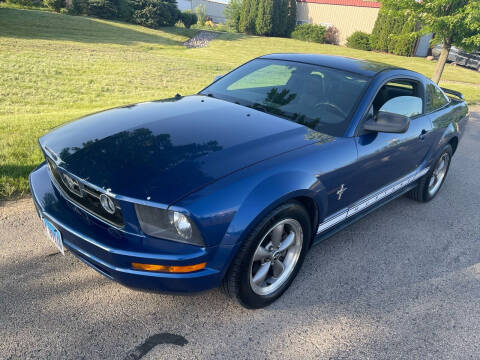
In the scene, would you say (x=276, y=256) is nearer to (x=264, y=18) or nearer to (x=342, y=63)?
(x=342, y=63)

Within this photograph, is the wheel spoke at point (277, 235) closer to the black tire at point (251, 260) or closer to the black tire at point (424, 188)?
the black tire at point (251, 260)

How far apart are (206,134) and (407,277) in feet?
6.56

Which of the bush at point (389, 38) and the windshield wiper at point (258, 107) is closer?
the windshield wiper at point (258, 107)

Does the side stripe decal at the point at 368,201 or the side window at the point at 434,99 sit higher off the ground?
the side window at the point at 434,99

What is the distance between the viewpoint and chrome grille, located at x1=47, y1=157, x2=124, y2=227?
2.06 metres

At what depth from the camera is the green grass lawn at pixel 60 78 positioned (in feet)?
16.1

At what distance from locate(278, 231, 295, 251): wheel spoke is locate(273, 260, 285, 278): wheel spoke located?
0.11m

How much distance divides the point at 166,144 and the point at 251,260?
0.91 meters

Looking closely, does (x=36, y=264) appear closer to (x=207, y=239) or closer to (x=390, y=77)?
(x=207, y=239)

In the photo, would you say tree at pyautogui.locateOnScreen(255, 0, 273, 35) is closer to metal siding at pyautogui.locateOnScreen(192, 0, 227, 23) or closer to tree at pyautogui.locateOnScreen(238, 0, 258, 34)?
tree at pyautogui.locateOnScreen(238, 0, 258, 34)

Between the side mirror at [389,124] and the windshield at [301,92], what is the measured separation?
20 centimetres

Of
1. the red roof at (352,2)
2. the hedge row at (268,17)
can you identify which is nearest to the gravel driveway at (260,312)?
the red roof at (352,2)

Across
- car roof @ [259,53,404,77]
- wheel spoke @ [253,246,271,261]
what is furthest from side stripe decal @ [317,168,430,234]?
car roof @ [259,53,404,77]

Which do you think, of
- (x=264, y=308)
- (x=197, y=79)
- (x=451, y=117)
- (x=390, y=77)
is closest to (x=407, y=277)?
(x=264, y=308)
